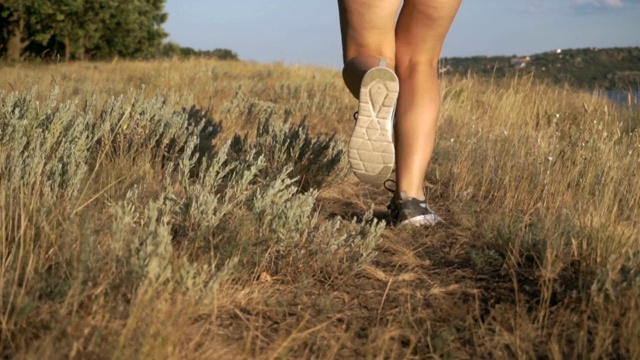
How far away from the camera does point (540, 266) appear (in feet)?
7.28

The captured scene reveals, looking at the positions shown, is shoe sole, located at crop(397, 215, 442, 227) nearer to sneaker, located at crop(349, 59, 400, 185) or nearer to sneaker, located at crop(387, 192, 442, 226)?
sneaker, located at crop(387, 192, 442, 226)

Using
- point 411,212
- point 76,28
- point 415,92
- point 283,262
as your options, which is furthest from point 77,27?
point 283,262

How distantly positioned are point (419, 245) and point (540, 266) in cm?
71

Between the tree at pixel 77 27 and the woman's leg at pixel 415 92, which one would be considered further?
the tree at pixel 77 27

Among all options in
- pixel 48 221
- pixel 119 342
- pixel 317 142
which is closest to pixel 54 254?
pixel 48 221

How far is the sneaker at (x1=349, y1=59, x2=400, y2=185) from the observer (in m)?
2.77

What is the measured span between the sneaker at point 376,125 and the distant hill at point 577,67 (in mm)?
5268

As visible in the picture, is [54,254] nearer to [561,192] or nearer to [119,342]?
[119,342]

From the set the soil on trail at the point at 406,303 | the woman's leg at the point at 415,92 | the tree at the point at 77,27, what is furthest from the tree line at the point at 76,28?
the soil on trail at the point at 406,303

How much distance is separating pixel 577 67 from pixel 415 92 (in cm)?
1052

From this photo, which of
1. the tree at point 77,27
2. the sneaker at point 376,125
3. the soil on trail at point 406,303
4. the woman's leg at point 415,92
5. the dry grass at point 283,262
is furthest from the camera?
the tree at point 77,27

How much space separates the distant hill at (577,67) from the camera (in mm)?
9078

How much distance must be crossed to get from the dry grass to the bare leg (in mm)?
608

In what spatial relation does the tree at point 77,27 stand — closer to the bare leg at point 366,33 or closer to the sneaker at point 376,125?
the bare leg at point 366,33
